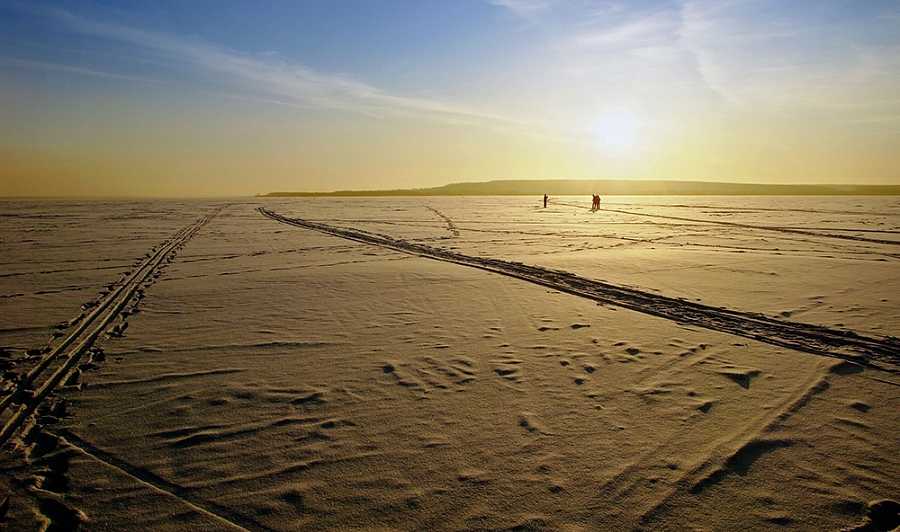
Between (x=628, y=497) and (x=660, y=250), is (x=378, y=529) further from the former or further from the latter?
(x=660, y=250)

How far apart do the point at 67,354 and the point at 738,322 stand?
24.7 ft

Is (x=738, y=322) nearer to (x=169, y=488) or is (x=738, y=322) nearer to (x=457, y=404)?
(x=457, y=404)

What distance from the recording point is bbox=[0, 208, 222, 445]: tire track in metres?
3.36

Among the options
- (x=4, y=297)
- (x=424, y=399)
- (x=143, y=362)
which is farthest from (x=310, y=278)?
(x=424, y=399)

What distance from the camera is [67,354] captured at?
4.52 metres

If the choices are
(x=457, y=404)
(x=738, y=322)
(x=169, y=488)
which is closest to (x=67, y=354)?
(x=169, y=488)

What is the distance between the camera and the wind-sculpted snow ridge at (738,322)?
14.6 ft

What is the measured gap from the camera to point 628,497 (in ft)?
8.02

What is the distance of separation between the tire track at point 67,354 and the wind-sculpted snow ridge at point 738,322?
20.6 ft

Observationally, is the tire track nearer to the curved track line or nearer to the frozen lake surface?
the frozen lake surface

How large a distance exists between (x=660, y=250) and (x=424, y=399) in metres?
10.3

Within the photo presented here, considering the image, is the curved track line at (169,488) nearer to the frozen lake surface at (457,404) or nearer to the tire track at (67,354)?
the frozen lake surface at (457,404)

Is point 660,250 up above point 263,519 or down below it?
above

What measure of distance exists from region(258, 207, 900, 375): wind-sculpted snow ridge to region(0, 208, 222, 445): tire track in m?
6.28
